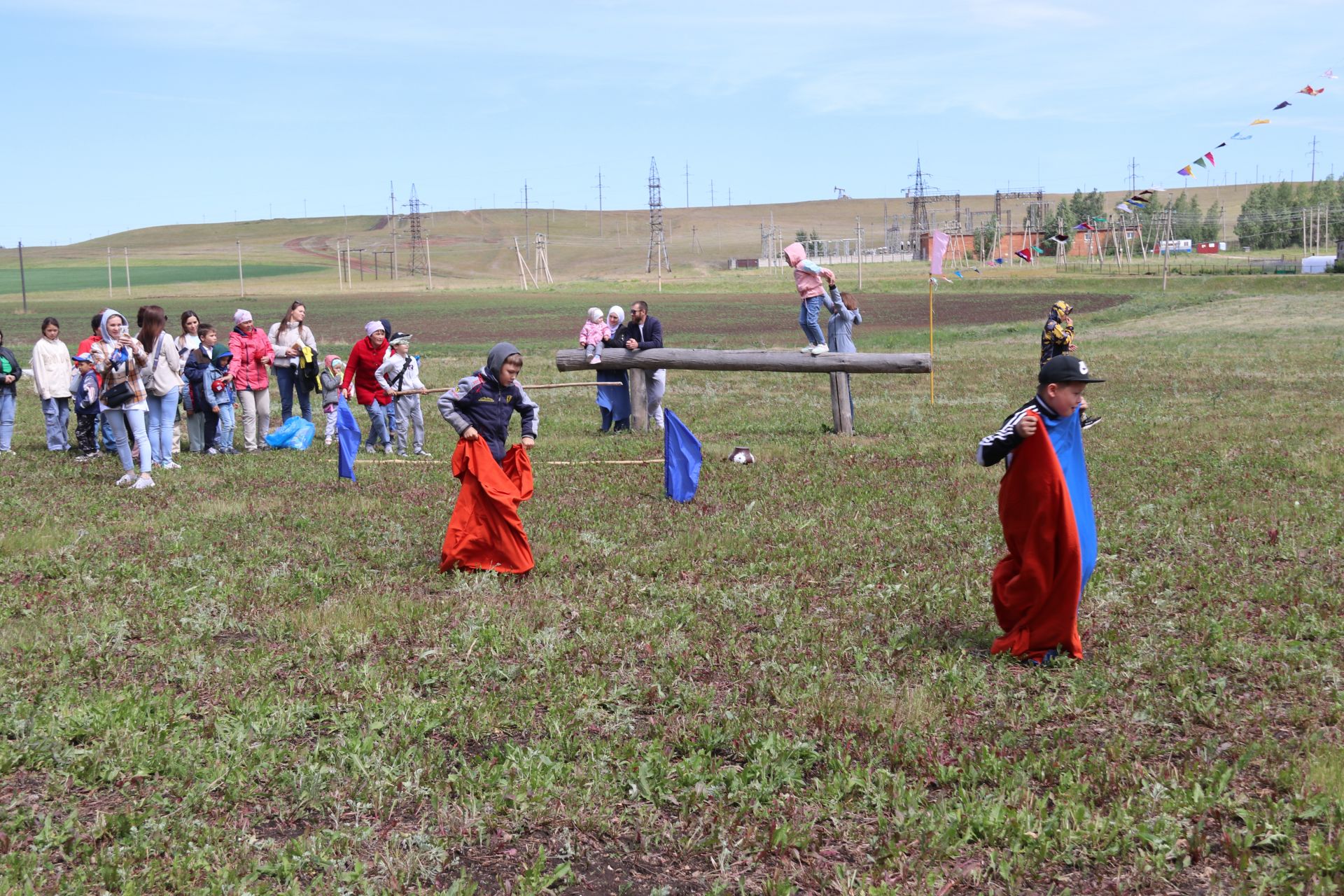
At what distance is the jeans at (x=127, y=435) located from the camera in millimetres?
13062

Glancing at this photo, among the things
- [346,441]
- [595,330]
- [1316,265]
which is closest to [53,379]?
[346,441]

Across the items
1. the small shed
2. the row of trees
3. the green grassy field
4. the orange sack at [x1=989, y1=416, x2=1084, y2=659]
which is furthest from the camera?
the row of trees

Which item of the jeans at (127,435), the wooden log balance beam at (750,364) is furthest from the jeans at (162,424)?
the wooden log balance beam at (750,364)

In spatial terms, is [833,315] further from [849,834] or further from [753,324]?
[753,324]

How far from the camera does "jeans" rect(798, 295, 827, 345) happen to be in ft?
52.2

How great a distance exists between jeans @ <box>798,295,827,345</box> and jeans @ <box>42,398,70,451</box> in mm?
9874

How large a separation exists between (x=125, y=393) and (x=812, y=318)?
8.38 m

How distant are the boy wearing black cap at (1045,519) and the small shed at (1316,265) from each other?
7727 cm

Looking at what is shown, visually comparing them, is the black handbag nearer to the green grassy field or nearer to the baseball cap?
the green grassy field

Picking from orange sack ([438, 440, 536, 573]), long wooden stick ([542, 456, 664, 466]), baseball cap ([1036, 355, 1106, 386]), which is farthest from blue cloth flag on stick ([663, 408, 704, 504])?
baseball cap ([1036, 355, 1106, 386])

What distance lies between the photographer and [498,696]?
6.45m

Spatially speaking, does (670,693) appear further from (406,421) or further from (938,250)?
(938,250)

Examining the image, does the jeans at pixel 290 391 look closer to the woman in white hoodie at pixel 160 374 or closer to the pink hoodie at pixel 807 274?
the woman in white hoodie at pixel 160 374

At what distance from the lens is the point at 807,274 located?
1572 centimetres
